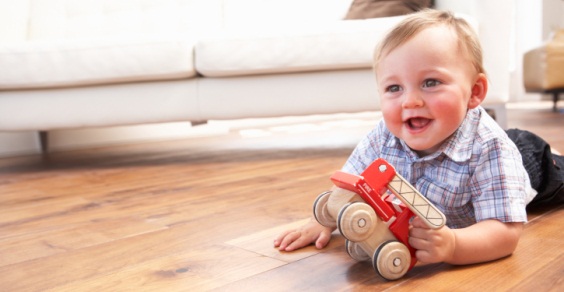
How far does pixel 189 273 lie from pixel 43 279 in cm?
19

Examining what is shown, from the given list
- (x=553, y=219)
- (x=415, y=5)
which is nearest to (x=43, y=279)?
(x=553, y=219)

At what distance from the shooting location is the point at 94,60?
5.57ft

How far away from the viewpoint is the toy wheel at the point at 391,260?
62 cm

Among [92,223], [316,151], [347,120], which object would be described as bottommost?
[347,120]

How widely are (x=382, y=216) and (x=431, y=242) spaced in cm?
7

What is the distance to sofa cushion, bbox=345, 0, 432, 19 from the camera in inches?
74.1

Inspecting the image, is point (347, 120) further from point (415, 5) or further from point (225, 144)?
point (415, 5)

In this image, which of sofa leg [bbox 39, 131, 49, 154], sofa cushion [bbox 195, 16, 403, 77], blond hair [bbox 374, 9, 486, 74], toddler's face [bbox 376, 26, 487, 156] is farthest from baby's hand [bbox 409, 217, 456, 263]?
sofa leg [bbox 39, 131, 49, 154]

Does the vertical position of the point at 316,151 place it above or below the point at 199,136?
Result: above

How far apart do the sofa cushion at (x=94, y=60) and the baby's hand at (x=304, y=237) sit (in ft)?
3.41

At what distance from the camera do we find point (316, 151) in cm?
196

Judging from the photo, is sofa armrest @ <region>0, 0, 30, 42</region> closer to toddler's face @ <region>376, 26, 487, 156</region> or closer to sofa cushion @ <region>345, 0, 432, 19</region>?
sofa cushion @ <region>345, 0, 432, 19</region>

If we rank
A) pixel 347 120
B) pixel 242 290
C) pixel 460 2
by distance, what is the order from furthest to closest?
pixel 347 120
pixel 460 2
pixel 242 290

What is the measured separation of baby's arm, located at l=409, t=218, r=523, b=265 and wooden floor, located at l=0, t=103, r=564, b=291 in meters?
0.02
